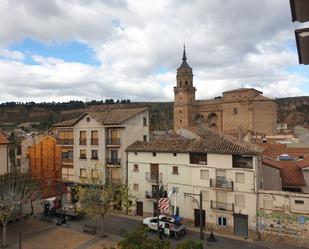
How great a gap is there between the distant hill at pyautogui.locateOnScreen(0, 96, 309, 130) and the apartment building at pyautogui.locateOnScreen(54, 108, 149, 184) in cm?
9831

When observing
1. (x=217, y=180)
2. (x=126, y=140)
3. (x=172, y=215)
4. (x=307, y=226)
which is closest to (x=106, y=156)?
(x=126, y=140)

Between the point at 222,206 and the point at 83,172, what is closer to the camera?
the point at 222,206

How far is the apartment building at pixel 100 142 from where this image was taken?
129ft

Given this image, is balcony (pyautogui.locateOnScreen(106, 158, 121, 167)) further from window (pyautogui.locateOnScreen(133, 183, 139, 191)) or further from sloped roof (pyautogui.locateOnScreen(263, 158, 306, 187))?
sloped roof (pyautogui.locateOnScreen(263, 158, 306, 187))

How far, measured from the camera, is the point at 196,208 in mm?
33625

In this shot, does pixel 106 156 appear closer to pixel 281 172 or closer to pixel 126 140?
pixel 126 140

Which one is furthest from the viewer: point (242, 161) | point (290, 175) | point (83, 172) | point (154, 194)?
point (83, 172)

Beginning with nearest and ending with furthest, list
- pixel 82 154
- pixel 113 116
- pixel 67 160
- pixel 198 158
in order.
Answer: pixel 198 158, pixel 113 116, pixel 82 154, pixel 67 160

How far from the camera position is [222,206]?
105 ft

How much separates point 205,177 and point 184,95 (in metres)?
83.3

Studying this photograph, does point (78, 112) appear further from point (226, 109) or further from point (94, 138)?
point (94, 138)

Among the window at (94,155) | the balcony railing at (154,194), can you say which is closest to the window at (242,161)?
the balcony railing at (154,194)

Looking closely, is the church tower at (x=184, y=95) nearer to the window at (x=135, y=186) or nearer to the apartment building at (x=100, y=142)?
the apartment building at (x=100, y=142)

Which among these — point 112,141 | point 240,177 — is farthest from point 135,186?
point 240,177
